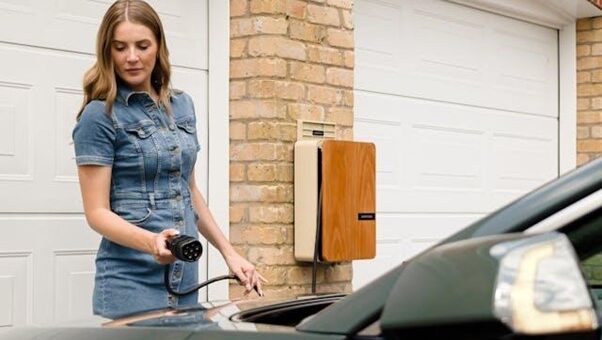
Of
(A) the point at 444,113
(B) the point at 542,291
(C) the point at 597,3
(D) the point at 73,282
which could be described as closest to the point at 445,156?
(A) the point at 444,113

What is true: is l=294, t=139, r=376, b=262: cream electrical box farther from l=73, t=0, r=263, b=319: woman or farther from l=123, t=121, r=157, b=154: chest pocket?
l=123, t=121, r=157, b=154: chest pocket

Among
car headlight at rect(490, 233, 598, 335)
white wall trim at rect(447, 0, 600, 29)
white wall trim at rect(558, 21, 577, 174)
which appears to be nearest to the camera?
car headlight at rect(490, 233, 598, 335)

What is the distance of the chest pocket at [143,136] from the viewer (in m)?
3.74

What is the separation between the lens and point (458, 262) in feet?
5.07

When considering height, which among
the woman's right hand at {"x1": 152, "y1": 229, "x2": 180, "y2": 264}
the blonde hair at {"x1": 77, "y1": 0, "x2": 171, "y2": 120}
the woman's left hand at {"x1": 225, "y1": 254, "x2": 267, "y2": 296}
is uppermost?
the blonde hair at {"x1": 77, "y1": 0, "x2": 171, "y2": 120}

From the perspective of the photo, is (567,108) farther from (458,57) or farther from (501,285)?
(501,285)

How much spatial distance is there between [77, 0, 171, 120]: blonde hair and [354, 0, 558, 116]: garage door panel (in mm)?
3378

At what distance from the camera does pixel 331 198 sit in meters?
6.21

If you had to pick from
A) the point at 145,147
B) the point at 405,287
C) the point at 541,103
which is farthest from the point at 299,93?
the point at 405,287

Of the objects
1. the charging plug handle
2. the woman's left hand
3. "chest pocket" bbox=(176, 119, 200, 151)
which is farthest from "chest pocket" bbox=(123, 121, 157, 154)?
the charging plug handle

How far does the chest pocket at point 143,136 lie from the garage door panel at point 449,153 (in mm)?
3594

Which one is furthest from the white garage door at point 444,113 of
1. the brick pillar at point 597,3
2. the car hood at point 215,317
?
the car hood at point 215,317

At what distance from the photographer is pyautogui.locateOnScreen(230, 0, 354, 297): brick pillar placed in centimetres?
617

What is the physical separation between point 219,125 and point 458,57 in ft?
8.29
